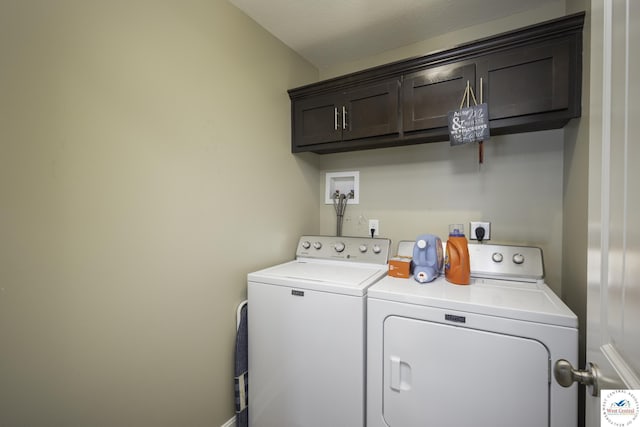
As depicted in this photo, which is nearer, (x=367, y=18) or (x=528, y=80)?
(x=528, y=80)

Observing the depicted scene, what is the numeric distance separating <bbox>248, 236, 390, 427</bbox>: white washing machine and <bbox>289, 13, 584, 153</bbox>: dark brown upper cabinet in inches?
35.8

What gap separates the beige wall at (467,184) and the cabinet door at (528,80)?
38cm

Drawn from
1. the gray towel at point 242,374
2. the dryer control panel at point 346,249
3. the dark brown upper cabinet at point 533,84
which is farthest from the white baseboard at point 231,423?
the dark brown upper cabinet at point 533,84

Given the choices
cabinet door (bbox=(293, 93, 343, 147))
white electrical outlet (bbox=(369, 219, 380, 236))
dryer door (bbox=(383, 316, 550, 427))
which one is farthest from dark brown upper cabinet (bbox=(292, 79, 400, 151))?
dryer door (bbox=(383, 316, 550, 427))

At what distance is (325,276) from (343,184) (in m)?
1.02

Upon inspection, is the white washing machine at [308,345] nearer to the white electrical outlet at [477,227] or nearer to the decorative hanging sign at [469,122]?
the white electrical outlet at [477,227]

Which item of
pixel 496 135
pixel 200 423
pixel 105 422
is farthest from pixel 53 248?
pixel 496 135

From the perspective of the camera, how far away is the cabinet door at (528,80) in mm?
1245

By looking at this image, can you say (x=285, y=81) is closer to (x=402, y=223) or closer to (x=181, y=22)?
(x=181, y=22)

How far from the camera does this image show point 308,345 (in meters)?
1.32

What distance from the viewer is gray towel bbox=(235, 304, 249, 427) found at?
1.50 metres

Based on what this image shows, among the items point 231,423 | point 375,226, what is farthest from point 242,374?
point 375,226

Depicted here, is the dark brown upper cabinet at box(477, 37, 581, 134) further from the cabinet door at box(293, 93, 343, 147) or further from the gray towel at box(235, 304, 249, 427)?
the gray towel at box(235, 304, 249, 427)

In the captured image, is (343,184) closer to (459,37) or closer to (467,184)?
(467,184)
